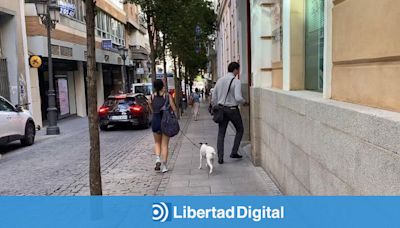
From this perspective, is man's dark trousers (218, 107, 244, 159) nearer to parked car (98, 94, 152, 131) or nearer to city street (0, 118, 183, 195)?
city street (0, 118, 183, 195)

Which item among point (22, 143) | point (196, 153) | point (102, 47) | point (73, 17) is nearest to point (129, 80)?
point (102, 47)

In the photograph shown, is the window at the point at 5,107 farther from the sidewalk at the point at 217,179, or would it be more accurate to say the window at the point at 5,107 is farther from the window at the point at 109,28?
the window at the point at 109,28

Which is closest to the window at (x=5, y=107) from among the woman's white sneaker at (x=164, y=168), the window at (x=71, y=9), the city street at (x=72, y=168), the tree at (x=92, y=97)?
the city street at (x=72, y=168)

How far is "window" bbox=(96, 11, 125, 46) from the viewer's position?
30.3 metres

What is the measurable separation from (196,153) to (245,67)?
11.1 ft

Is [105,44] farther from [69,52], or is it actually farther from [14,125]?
[14,125]

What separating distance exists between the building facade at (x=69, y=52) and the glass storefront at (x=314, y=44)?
10.1 meters

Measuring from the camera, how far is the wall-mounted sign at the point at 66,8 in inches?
878

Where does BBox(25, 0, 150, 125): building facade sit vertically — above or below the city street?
above

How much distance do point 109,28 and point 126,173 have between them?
1066 inches

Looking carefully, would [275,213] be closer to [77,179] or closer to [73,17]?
[77,179]

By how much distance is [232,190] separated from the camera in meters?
6.41

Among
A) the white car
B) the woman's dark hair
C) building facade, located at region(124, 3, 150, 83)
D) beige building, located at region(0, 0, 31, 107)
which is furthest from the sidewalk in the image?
building facade, located at region(124, 3, 150, 83)

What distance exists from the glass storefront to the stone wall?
1.38 feet
